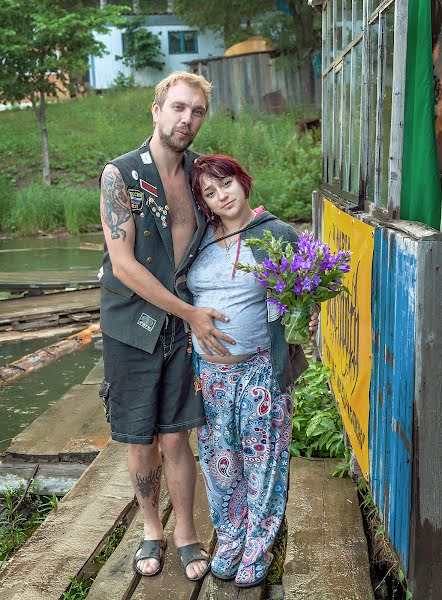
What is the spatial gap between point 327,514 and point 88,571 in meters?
1.24

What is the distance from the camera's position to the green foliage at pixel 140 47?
3734 cm

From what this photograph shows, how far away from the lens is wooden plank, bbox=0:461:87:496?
500cm

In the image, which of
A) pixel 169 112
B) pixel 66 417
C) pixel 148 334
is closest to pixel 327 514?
pixel 148 334

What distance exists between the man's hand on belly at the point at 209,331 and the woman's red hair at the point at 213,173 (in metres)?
0.42

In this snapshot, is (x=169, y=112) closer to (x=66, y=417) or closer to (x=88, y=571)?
(x=88, y=571)

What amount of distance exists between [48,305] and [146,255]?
24.1ft

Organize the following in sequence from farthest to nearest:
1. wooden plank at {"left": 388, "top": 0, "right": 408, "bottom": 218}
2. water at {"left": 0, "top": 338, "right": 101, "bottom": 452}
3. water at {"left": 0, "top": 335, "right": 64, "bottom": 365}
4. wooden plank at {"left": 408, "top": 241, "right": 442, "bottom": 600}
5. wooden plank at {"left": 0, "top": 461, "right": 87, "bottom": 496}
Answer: water at {"left": 0, "top": 335, "right": 64, "bottom": 365} < water at {"left": 0, "top": 338, "right": 101, "bottom": 452} < wooden plank at {"left": 0, "top": 461, "right": 87, "bottom": 496} < wooden plank at {"left": 388, "top": 0, "right": 408, "bottom": 218} < wooden plank at {"left": 408, "top": 241, "right": 442, "bottom": 600}

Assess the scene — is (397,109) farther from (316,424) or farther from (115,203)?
(316,424)

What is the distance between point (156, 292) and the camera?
336 cm

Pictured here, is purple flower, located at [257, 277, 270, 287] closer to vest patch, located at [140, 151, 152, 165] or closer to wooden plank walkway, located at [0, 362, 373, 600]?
vest patch, located at [140, 151, 152, 165]

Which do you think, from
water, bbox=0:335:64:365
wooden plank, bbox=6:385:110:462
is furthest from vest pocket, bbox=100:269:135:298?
water, bbox=0:335:64:365

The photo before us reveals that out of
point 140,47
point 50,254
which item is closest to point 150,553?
point 50,254

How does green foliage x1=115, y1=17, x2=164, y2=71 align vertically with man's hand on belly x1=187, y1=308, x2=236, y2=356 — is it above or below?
above

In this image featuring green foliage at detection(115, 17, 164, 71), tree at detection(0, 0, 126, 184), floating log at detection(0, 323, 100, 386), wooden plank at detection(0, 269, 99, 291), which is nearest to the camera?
floating log at detection(0, 323, 100, 386)
